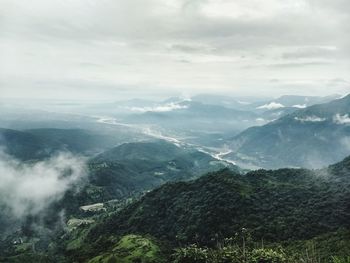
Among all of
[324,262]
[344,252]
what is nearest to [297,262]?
[324,262]

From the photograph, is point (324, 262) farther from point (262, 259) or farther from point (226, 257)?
point (226, 257)

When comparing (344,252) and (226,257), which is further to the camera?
(344,252)

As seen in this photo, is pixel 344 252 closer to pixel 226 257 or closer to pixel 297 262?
pixel 297 262

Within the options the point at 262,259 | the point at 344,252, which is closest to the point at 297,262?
the point at 262,259

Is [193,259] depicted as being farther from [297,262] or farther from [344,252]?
[344,252]

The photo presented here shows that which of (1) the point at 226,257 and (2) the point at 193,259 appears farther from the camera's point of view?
(2) the point at 193,259

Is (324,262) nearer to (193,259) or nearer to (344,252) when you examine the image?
(344,252)

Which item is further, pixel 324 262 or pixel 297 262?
pixel 324 262
